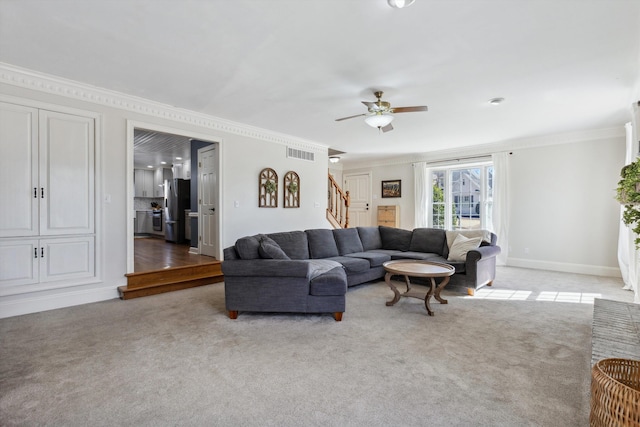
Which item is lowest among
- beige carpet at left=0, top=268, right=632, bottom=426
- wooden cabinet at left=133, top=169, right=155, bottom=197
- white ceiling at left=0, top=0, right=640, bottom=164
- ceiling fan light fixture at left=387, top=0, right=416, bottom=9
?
beige carpet at left=0, top=268, right=632, bottom=426

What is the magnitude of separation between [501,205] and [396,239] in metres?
2.66

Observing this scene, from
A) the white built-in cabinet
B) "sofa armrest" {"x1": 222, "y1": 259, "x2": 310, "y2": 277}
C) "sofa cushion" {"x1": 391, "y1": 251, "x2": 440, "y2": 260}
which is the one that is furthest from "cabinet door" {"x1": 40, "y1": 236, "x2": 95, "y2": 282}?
"sofa cushion" {"x1": 391, "y1": 251, "x2": 440, "y2": 260}

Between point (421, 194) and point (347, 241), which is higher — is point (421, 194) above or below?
above

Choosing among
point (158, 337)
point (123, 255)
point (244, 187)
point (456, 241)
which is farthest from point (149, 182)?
point (456, 241)

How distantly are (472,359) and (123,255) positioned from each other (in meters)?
4.32

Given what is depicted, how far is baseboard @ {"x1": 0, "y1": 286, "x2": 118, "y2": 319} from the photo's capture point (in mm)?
3418

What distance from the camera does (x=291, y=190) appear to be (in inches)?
255

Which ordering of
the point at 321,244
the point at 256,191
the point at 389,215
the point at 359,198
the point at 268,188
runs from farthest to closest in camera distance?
the point at 359,198 → the point at 389,215 → the point at 268,188 → the point at 256,191 → the point at 321,244

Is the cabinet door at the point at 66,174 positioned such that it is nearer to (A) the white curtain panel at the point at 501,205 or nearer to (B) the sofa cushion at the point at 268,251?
(B) the sofa cushion at the point at 268,251

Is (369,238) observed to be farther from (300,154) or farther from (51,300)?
(51,300)

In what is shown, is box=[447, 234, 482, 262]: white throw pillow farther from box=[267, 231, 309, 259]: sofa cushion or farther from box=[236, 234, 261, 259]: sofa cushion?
box=[236, 234, 261, 259]: sofa cushion

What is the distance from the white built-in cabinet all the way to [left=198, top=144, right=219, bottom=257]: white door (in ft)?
6.31

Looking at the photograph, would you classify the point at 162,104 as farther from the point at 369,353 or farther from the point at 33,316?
the point at 369,353

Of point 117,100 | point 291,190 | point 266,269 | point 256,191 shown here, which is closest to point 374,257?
point 266,269
